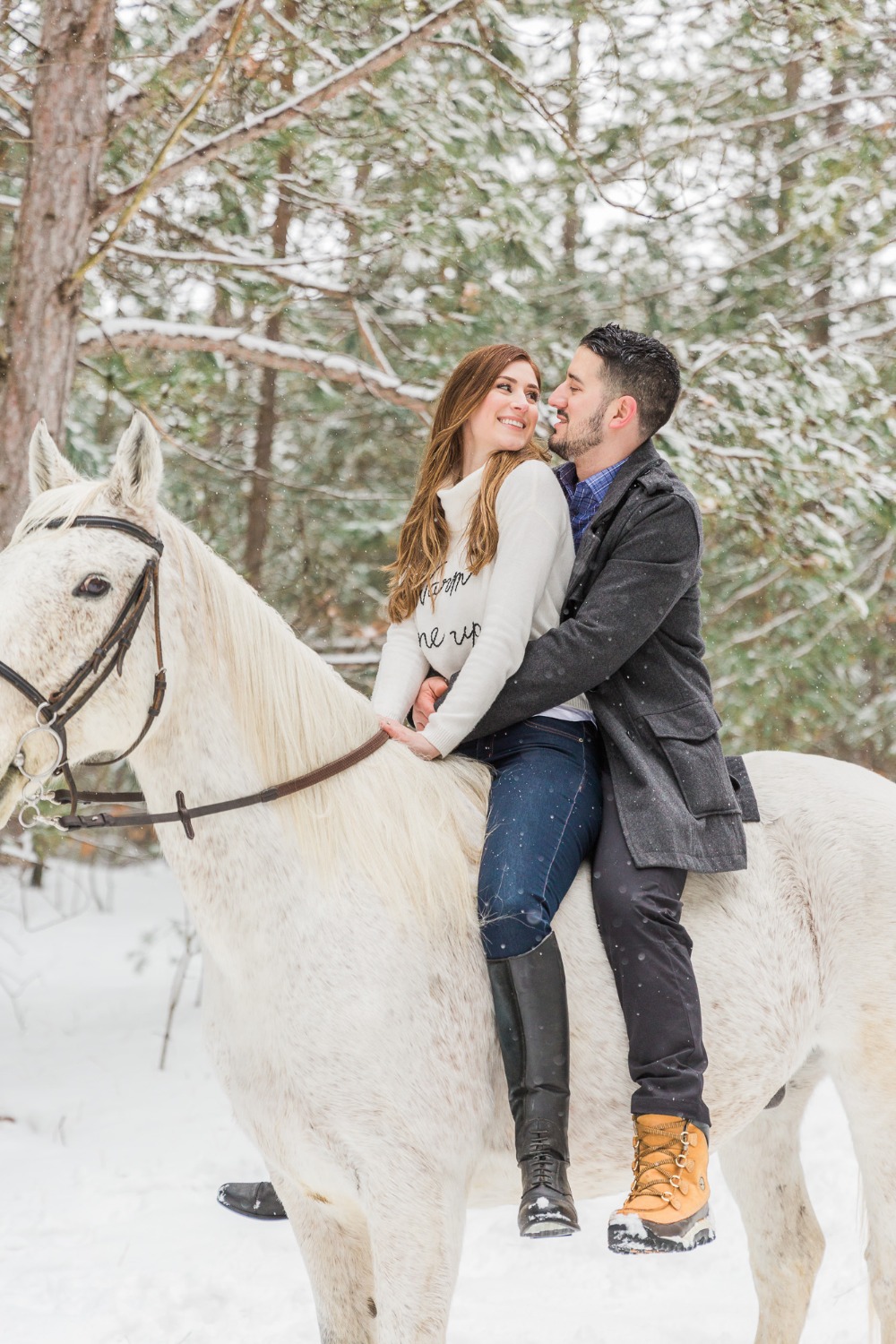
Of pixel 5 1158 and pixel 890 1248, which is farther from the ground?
pixel 890 1248

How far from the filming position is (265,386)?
8773 mm

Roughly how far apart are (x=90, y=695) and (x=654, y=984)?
1444mm

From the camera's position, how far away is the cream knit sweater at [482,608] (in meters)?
2.56

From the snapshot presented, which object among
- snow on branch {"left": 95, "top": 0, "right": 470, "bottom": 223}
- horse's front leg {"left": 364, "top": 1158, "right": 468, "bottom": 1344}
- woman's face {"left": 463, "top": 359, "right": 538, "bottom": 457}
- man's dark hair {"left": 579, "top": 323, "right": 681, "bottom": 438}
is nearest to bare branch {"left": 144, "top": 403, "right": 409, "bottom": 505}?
snow on branch {"left": 95, "top": 0, "right": 470, "bottom": 223}

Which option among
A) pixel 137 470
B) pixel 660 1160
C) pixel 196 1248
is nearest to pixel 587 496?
pixel 137 470

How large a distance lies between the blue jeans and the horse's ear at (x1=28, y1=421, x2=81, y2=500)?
1251 millimetres

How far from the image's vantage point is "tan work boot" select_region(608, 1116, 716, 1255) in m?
2.41

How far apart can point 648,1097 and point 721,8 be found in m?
6.92

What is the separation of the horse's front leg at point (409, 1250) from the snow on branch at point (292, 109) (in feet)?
14.0

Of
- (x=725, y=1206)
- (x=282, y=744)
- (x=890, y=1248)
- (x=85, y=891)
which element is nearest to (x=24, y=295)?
(x=282, y=744)

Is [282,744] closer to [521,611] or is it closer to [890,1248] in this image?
[521,611]

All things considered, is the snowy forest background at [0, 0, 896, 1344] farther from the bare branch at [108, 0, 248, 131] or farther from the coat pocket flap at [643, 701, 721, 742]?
the coat pocket flap at [643, 701, 721, 742]

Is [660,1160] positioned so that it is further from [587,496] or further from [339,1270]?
[587,496]

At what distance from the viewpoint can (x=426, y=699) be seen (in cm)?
285
